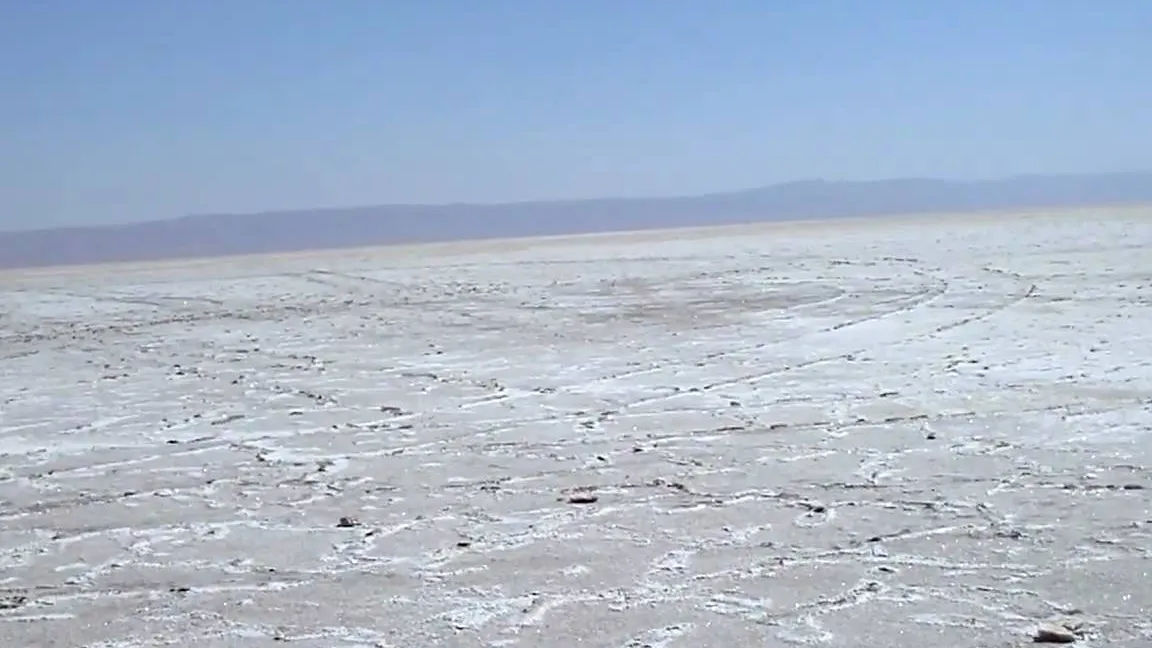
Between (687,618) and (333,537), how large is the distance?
179 cm

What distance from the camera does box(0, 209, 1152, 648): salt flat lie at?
4.74 m

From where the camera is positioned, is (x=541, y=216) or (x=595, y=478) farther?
(x=541, y=216)

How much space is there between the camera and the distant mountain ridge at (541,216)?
2186 inches

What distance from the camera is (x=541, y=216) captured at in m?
78.5

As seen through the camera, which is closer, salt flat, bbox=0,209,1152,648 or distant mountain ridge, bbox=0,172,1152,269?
salt flat, bbox=0,209,1152,648

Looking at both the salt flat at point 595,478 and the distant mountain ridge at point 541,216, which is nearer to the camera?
the salt flat at point 595,478

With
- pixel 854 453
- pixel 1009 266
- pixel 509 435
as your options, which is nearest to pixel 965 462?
pixel 854 453

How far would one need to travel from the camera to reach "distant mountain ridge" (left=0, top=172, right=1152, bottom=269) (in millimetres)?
55531

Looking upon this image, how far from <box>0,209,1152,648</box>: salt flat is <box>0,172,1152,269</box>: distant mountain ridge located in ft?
113

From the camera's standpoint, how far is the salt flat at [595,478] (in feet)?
15.6

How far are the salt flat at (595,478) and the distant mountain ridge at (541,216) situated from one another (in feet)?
113

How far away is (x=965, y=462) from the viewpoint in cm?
668

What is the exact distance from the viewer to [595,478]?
6.68 m

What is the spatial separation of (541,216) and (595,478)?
72162 mm
